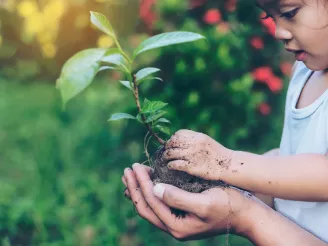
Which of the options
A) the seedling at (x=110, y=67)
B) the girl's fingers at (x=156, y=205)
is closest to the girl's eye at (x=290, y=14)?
the seedling at (x=110, y=67)

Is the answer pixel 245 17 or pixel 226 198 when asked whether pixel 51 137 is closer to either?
pixel 245 17

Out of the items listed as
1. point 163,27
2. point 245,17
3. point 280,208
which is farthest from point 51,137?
point 280,208

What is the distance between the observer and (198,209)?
147 cm

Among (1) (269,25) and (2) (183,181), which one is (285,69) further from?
(2) (183,181)

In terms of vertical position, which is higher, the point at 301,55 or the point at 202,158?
the point at 301,55

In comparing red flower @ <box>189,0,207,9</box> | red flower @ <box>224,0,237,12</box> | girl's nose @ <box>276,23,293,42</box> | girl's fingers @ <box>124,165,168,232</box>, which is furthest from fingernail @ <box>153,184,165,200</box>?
red flower @ <box>224,0,237,12</box>

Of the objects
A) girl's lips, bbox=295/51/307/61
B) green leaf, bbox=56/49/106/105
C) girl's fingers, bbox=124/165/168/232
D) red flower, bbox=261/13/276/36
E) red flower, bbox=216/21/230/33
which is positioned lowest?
red flower, bbox=261/13/276/36

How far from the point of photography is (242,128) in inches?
126

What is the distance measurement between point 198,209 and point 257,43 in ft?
7.03

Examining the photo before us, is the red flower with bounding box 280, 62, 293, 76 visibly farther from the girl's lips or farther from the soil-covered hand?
the soil-covered hand

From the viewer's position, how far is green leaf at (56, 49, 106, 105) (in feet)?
4.32

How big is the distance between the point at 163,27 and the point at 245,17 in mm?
611

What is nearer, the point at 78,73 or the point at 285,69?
→ the point at 78,73

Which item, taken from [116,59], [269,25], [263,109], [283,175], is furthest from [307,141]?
[269,25]
